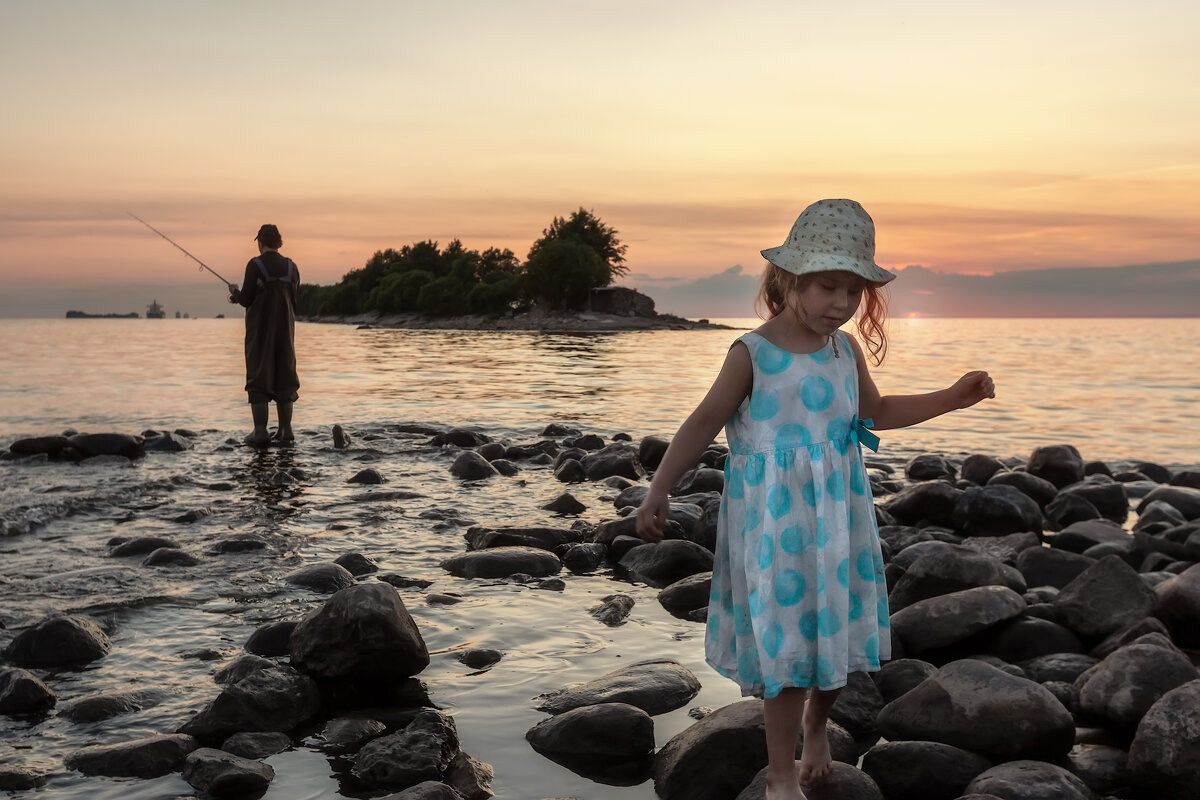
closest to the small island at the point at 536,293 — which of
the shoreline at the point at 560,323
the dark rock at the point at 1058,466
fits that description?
the shoreline at the point at 560,323

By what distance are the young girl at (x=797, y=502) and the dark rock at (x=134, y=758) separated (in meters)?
1.94

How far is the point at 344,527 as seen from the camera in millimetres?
7910

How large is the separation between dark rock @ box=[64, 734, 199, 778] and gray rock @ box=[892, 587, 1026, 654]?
324 centimetres

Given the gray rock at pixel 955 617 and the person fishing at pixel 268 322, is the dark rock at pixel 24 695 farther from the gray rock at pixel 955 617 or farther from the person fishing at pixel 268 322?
the person fishing at pixel 268 322

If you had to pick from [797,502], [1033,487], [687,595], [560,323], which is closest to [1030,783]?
[797,502]

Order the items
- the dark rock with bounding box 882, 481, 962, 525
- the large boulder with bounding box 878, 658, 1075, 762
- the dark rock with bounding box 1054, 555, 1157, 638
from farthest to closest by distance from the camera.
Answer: the dark rock with bounding box 882, 481, 962, 525
the dark rock with bounding box 1054, 555, 1157, 638
the large boulder with bounding box 878, 658, 1075, 762

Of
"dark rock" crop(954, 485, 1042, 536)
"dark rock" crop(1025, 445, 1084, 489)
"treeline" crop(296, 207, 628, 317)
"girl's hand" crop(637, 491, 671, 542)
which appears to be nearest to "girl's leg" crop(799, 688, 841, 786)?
"girl's hand" crop(637, 491, 671, 542)

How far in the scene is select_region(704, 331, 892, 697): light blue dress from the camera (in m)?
3.13

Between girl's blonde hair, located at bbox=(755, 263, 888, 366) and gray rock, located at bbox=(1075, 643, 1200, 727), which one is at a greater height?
girl's blonde hair, located at bbox=(755, 263, 888, 366)

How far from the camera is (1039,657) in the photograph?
4762 millimetres

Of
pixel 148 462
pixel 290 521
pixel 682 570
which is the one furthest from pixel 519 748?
pixel 148 462

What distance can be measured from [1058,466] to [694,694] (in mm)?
7249

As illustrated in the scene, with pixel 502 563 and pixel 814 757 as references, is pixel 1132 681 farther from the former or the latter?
pixel 502 563

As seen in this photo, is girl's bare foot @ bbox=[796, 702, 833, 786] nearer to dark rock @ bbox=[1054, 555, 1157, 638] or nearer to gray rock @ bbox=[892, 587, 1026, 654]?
gray rock @ bbox=[892, 587, 1026, 654]
